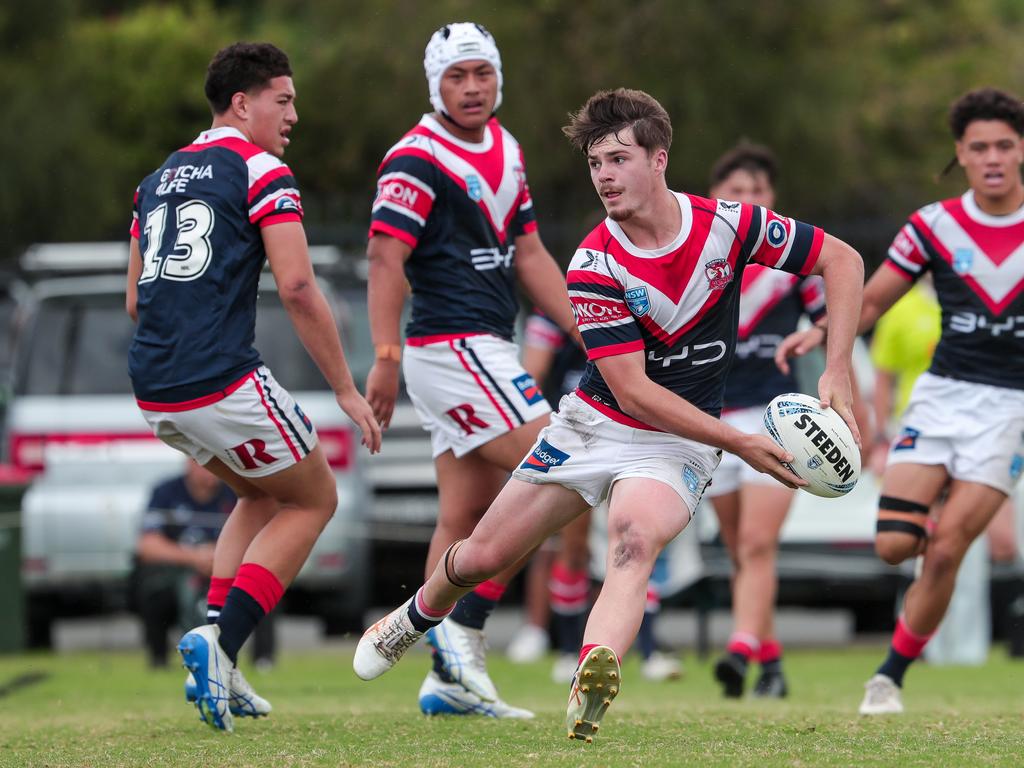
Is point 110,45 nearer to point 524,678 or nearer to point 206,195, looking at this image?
point 524,678

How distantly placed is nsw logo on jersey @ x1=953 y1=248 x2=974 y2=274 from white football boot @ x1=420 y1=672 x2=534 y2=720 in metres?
2.59

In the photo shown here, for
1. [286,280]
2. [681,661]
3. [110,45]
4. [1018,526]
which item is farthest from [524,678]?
[110,45]

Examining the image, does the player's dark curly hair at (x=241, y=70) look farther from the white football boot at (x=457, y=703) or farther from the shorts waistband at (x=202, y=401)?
the white football boot at (x=457, y=703)

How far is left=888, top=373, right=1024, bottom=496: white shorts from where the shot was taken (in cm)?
725

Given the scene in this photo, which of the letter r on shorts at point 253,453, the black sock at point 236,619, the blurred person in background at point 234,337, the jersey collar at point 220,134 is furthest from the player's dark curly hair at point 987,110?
the black sock at point 236,619

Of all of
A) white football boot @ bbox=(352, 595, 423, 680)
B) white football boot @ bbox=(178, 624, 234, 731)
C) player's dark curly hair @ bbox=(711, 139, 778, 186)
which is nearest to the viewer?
white football boot @ bbox=(178, 624, 234, 731)

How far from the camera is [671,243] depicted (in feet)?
18.9

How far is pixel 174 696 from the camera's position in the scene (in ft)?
30.5

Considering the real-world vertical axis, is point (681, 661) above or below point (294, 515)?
below

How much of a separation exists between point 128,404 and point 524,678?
10.6 ft

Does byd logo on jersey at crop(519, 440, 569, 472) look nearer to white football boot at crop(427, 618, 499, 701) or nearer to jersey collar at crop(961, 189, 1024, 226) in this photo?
white football boot at crop(427, 618, 499, 701)

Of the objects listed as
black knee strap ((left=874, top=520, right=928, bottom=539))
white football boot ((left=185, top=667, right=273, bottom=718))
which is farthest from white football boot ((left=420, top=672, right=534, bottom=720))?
black knee strap ((left=874, top=520, right=928, bottom=539))

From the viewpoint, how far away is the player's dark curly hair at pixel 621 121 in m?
5.70

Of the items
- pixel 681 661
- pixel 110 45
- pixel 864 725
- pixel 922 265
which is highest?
pixel 110 45
